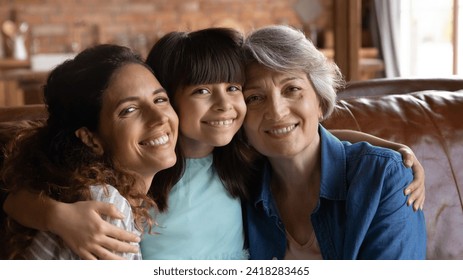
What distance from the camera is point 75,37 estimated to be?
222 inches

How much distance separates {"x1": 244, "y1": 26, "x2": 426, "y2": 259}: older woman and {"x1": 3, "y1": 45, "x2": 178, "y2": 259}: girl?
0.81 ft

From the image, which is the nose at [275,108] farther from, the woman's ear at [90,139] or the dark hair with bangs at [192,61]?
the woman's ear at [90,139]

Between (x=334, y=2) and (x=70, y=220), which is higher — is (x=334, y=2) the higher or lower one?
the higher one

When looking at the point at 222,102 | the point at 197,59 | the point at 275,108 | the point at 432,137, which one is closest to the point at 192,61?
the point at 197,59

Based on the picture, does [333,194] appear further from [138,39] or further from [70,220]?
[138,39]

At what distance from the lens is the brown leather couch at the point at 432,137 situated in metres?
1.76

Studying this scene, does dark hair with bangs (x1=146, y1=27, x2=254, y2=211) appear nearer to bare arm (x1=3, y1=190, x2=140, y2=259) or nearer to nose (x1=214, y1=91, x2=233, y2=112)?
nose (x1=214, y1=91, x2=233, y2=112)

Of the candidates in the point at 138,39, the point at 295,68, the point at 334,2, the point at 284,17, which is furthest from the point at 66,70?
the point at 284,17

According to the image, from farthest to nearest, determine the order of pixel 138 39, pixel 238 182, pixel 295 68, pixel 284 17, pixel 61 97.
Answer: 1. pixel 284 17
2. pixel 138 39
3. pixel 238 182
4. pixel 295 68
5. pixel 61 97

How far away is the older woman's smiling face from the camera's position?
4.82 feet

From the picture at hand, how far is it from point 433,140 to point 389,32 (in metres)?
4.03

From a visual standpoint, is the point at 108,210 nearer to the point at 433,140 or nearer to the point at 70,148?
the point at 70,148

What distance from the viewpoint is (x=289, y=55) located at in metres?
1.46

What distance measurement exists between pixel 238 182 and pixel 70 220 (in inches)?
20.5
